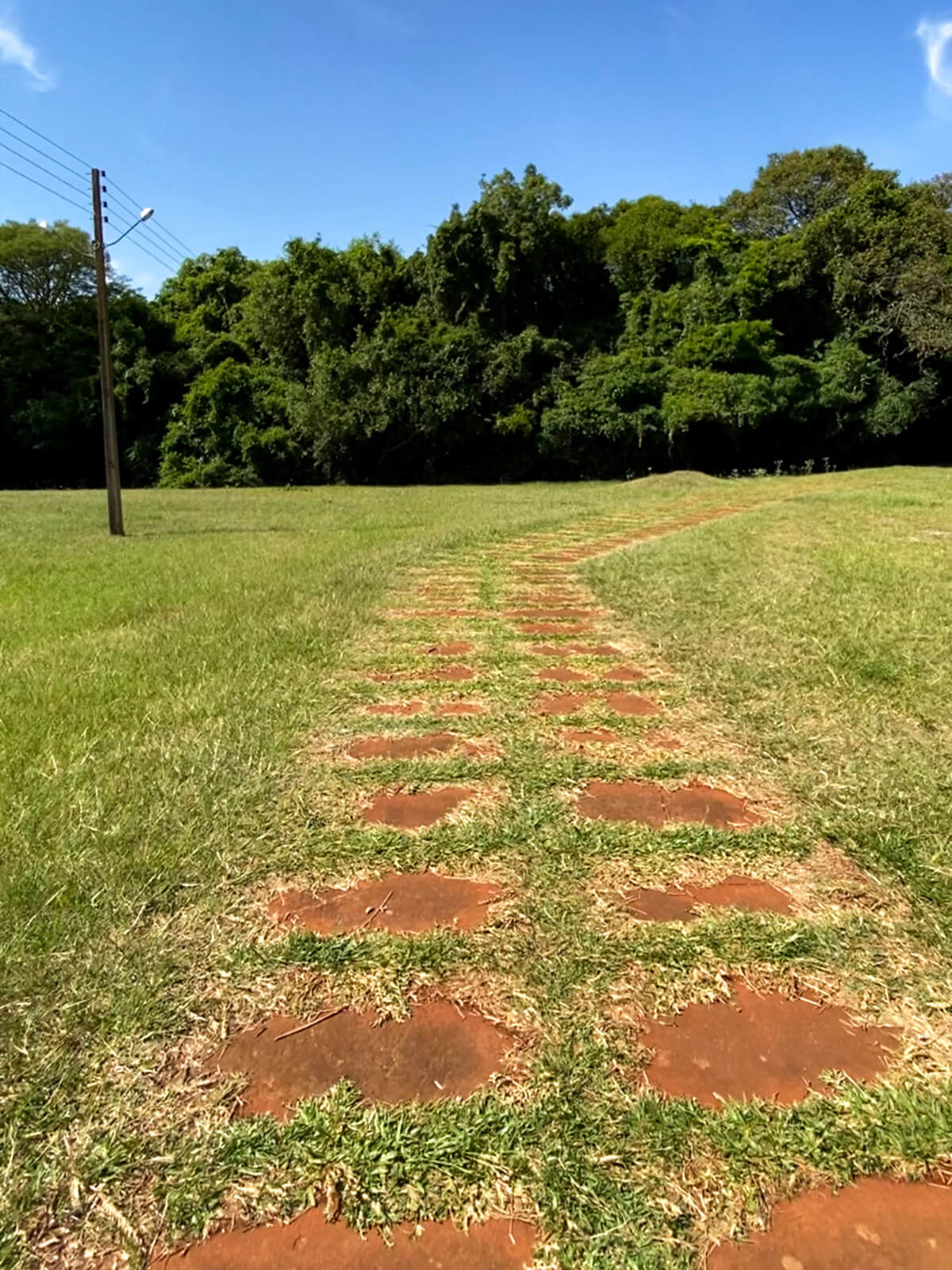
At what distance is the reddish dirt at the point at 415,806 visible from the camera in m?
2.09

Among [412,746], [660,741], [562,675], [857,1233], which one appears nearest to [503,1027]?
[857,1233]

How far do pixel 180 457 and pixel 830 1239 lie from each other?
27189 millimetres

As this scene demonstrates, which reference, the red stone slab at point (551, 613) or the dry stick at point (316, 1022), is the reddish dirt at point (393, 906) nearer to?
the dry stick at point (316, 1022)

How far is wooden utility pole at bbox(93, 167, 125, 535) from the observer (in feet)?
31.0

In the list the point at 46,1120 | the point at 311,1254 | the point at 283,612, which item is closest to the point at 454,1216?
the point at 311,1254

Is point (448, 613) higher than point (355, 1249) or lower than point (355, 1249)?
higher

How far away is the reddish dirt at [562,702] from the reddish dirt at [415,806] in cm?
75

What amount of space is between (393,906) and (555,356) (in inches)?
929

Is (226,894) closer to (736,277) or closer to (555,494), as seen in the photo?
(555,494)

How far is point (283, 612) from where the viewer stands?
4.68 metres

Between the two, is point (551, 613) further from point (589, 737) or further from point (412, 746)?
point (412, 746)

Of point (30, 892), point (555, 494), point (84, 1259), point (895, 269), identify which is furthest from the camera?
point (895, 269)

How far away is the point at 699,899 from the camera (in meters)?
1.72

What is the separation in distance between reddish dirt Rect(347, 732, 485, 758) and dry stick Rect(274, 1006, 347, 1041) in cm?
115
